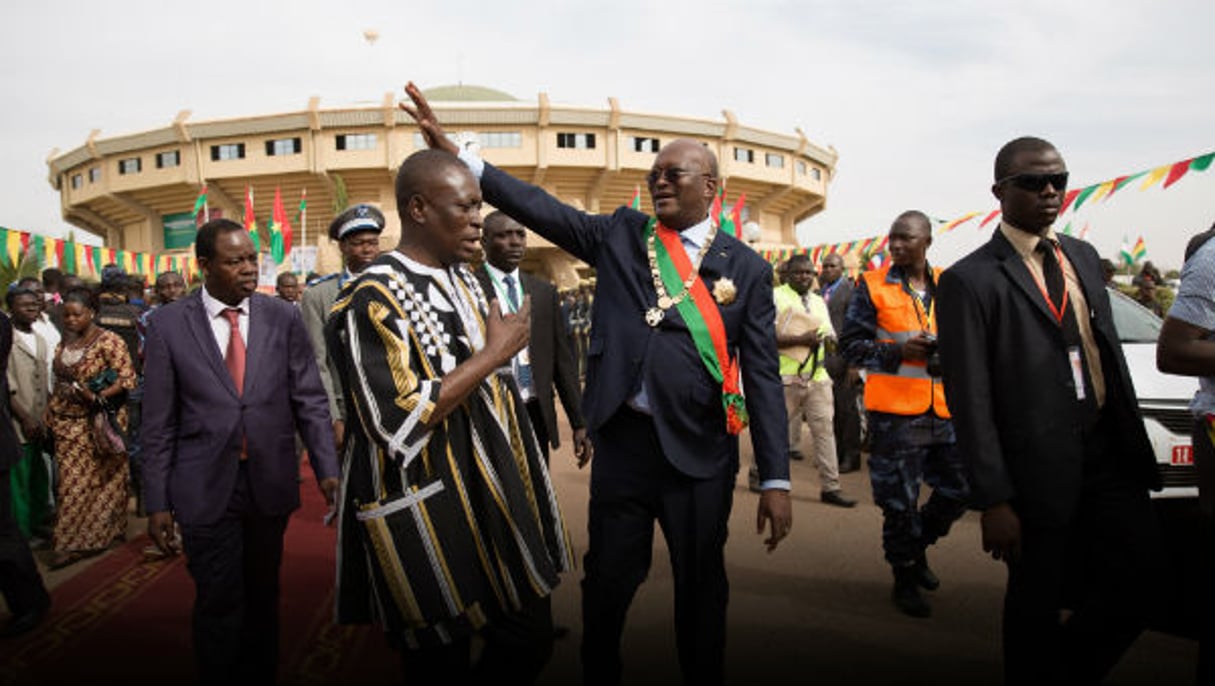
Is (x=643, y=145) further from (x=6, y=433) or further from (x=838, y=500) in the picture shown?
(x=6, y=433)

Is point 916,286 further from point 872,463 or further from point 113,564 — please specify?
point 113,564

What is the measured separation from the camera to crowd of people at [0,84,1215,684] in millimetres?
2199

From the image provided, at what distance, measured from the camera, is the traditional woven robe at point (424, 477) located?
2.13 meters

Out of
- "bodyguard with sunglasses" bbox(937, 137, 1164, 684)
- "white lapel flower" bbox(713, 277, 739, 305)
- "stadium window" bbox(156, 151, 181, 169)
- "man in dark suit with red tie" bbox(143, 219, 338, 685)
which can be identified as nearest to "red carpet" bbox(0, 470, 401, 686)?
"man in dark suit with red tie" bbox(143, 219, 338, 685)

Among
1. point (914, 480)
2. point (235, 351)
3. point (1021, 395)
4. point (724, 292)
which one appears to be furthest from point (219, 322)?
point (914, 480)

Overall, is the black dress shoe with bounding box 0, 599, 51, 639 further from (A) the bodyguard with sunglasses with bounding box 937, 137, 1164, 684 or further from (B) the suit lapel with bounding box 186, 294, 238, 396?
(A) the bodyguard with sunglasses with bounding box 937, 137, 1164, 684

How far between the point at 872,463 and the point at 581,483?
369 cm

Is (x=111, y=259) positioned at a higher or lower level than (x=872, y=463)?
higher

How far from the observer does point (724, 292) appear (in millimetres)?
2906

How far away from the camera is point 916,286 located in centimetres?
479

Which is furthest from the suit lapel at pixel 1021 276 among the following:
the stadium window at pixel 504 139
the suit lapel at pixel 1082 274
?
the stadium window at pixel 504 139

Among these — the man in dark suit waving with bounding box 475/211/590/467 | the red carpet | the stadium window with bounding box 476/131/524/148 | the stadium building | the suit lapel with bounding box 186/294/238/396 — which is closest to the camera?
the suit lapel with bounding box 186/294/238/396

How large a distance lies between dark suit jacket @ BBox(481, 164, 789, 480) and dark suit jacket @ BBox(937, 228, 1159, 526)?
24.3 inches

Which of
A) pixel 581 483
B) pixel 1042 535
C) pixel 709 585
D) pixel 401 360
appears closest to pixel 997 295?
pixel 1042 535
